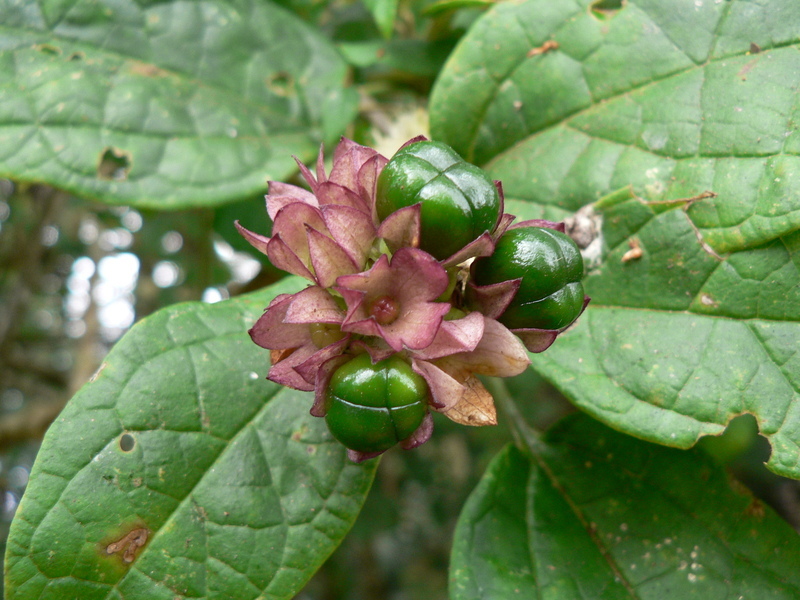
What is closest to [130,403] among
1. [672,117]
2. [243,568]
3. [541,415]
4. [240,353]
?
[240,353]

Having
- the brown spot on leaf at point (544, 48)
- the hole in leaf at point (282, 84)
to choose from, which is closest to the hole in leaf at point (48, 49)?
the hole in leaf at point (282, 84)

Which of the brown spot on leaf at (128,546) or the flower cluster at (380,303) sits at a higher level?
the flower cluster at (380,303)

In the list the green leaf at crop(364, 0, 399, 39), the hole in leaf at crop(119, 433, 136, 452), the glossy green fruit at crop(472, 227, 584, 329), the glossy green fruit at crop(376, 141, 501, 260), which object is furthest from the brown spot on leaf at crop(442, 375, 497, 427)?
the green leaf at crop(364, 0, 399, 39)

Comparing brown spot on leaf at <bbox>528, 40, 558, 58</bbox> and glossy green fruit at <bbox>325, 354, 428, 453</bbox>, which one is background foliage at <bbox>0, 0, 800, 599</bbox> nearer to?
brown spot on leaf at <bbox>528, 40, 558, 58</bbox>

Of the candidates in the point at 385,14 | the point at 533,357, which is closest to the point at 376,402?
the point at 533,357

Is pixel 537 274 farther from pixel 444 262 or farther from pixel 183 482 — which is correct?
pixel 183 482

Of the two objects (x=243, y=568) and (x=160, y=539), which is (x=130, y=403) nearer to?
(x=160, y=539)

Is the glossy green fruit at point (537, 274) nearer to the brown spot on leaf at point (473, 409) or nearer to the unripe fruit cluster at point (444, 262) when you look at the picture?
the unripe fruit cluster at point (444, 262)
